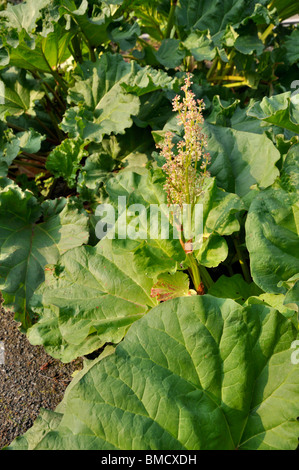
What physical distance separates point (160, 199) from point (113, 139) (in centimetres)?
69

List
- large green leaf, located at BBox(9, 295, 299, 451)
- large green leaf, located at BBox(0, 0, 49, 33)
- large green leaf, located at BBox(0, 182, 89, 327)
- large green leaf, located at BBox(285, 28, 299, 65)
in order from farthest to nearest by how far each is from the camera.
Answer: large green leaf, located at BBox(285, 28, 299, 65), large green leaf, located at BBox(0, 0, 49, 33), large green leaf, located at BBox(0, 182, 89, 327), large green leaf, located at BBox(9, 295, 299, 451)

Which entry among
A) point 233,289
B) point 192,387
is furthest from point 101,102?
point 192,387

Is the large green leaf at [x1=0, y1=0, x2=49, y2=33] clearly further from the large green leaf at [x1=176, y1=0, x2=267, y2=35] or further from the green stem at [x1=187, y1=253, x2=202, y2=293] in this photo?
the green stem at [x1=187, y1=253, x2=202, y2=293]

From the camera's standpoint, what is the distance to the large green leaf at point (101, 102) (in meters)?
2.12

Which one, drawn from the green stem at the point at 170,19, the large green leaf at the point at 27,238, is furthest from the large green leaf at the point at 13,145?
the green stem at the point at 170,19

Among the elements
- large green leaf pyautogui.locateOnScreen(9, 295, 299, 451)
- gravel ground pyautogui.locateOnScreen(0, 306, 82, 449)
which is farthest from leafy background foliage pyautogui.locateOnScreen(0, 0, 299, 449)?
gravel ground pyautogui.locateOnScreen(0, 306, 82, 449)

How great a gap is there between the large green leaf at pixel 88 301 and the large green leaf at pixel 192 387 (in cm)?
33

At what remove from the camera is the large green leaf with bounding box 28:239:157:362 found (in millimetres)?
1588

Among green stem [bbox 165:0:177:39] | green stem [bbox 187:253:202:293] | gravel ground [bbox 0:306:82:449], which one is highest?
green stem [bbox 165:0:177:39]

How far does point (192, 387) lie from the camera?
1.21 meters

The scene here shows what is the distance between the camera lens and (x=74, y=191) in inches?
98.6

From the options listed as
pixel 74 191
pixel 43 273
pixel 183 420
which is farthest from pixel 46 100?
pixel 183 420

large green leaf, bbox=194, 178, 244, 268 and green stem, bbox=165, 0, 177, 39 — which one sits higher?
green stem, bbox=165, 0, 177, 39
